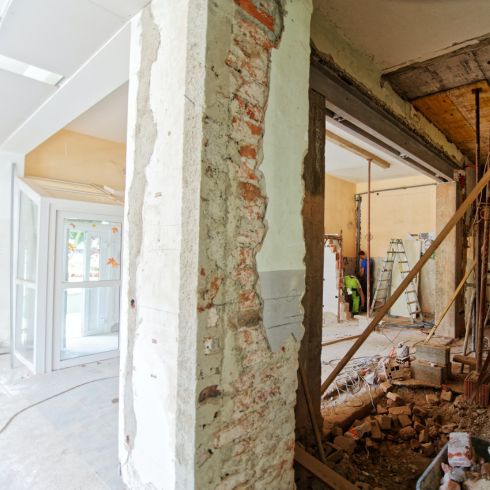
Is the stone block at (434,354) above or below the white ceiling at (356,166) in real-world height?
below

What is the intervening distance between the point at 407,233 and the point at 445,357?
518 centimetres

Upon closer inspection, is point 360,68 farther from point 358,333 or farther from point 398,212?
point 398,212

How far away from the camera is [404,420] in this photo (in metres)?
2.54

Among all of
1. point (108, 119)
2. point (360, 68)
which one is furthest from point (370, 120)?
point (108, 119)

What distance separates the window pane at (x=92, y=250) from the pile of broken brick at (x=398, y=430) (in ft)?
10.0

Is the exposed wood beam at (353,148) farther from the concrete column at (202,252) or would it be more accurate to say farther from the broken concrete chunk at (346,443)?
the broken concrete chunk at (346,443)

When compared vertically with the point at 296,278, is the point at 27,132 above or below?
above

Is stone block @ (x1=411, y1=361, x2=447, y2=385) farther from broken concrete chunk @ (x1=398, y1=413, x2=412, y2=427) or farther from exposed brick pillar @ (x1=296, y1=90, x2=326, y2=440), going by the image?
exposed brick pillar @ (x1=296, y1=90, x2=326, y2=440)

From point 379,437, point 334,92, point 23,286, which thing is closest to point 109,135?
point 23,286

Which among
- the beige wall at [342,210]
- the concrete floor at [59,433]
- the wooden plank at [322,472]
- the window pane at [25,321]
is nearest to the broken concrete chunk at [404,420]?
the wooden plank at [322,472]

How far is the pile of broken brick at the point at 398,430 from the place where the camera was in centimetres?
225

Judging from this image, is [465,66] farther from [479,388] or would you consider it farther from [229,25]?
[479,388]

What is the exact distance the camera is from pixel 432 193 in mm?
7531

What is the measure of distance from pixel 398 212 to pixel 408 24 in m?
6.62
